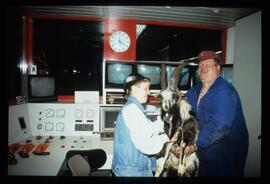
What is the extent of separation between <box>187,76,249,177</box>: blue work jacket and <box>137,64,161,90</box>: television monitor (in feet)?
1.47

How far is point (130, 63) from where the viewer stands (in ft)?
8.44

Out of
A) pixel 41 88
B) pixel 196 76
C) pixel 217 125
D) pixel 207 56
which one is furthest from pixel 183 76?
pixel 41 88

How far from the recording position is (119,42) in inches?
137

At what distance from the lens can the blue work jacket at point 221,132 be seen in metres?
2.14

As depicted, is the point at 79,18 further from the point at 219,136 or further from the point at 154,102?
the point at 219,136

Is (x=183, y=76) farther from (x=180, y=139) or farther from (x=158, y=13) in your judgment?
(x=158, y=13)

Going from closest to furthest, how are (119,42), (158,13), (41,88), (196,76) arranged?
(196,76) < (41,88) < (158,13) < (119,42)

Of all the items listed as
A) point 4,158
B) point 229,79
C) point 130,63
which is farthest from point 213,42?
point 4,158

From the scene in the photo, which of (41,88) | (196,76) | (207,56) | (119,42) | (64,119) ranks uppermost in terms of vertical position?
(119,42)

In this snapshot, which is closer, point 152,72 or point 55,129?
point 152,72

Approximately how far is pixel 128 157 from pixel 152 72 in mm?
993

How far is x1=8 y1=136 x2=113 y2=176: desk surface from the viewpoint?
188 cm

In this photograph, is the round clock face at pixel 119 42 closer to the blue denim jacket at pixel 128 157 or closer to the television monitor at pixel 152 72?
the television monitor at pixel 152 72

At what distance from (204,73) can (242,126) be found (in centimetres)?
68
